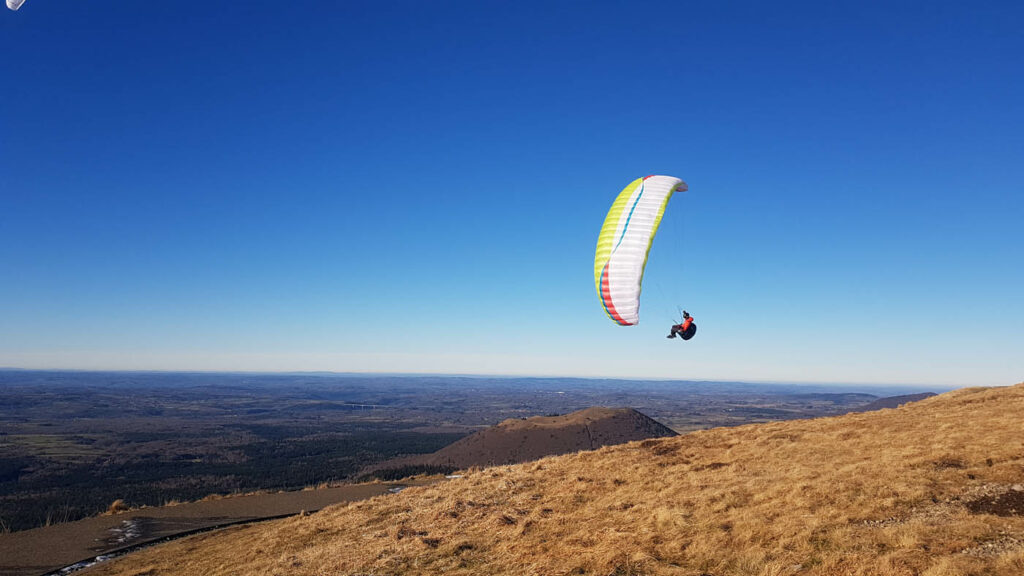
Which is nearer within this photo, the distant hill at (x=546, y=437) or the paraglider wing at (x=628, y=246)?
the paraglider wing at (x=628, y=246)

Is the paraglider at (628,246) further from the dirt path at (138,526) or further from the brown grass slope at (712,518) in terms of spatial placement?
the dirt path at (138,526)

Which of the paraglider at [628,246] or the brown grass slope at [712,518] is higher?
the paraglider at [628,246]

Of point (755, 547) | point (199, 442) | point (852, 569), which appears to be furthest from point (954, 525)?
point (199, 442)

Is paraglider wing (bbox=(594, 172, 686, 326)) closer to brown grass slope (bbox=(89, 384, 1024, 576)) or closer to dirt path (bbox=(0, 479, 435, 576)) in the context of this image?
brown grass slope (bbox=(89, 384, 1024, 576))

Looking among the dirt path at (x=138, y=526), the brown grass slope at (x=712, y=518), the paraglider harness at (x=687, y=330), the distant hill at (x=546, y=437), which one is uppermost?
the paraglider harness at (x=687, y=330)

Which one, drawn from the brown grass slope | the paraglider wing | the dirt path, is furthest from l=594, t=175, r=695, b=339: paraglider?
the dirt path

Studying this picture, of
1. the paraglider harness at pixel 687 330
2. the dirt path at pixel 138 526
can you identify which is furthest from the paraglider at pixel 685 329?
the dirt path at pixel 138 526

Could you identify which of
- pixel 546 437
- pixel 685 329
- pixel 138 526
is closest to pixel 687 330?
pixel 685 329

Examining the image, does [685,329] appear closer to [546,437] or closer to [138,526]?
[138,526]
